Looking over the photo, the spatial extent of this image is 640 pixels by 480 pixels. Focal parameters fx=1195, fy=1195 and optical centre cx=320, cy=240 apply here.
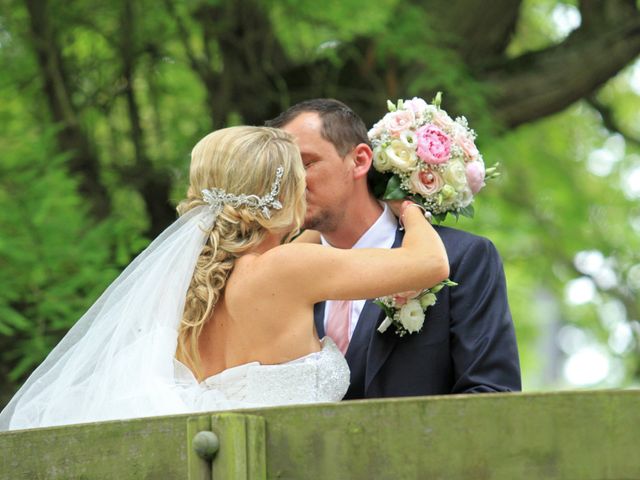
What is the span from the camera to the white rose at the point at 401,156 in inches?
177

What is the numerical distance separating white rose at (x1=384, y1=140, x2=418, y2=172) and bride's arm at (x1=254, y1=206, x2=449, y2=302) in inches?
28.6

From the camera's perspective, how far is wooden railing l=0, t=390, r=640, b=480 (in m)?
2.78

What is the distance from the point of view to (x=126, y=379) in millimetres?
3795

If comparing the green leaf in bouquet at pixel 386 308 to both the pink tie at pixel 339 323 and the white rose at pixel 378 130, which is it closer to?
the pink tie at pixel 339 323

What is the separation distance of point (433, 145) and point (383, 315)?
666mm

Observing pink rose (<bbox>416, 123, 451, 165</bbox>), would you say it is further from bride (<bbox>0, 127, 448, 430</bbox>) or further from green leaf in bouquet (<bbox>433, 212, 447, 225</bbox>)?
bride (<bbox>0, 127, 448, 430</bbox>)

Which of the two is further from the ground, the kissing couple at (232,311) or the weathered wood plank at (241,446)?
the kissing couple at (232,311)

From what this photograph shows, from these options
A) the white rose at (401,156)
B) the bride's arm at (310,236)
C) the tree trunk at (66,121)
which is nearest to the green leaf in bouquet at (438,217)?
the white rose at (401,156)

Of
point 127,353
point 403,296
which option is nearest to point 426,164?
point 403,296

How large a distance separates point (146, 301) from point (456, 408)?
1.45 meters

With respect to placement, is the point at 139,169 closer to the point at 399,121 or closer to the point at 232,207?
the point at 399,121

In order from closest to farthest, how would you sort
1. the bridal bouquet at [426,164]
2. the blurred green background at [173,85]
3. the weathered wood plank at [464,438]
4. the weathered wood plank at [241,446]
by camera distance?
the weathered wood plank at [464,438] → the weathered wood plank at [241,446] → the bridal bouquet at [426,164] → the blurred green background at [173,85]

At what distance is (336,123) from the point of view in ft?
15.7

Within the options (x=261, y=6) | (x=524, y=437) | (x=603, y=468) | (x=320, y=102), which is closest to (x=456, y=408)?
(x=524, y=437)
